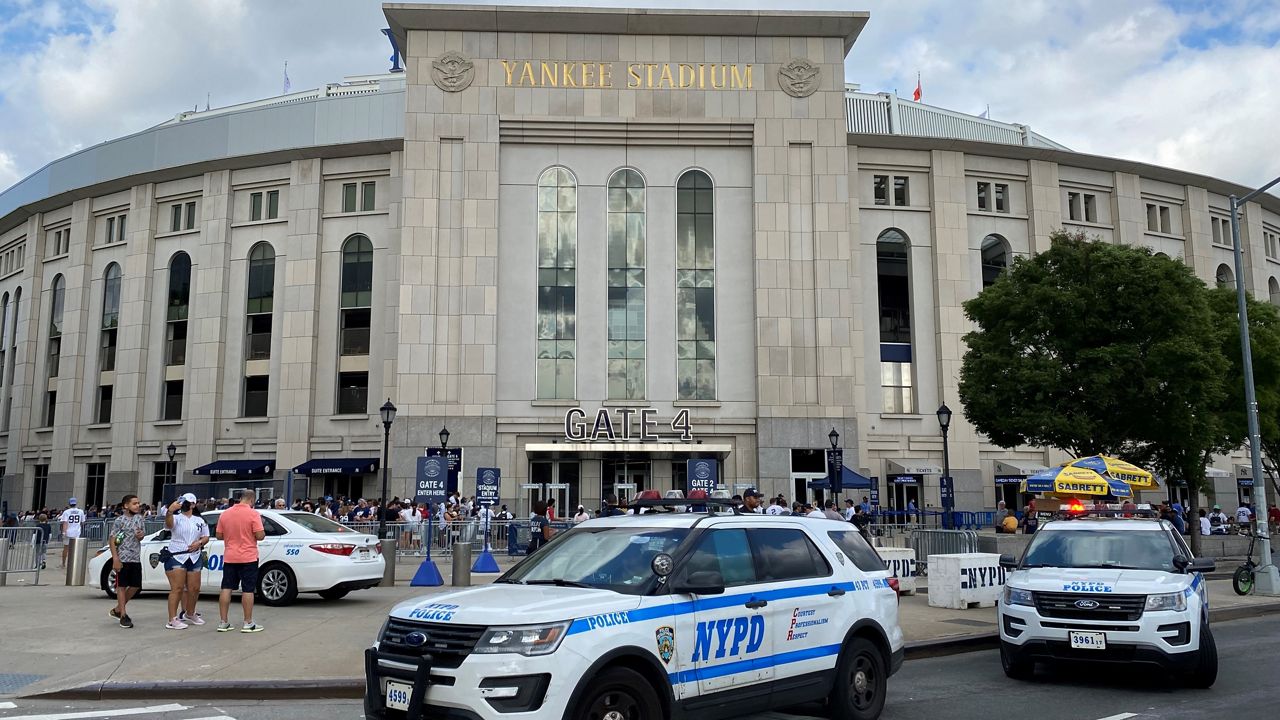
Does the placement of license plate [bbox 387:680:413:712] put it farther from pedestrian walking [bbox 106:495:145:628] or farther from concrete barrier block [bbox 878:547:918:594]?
concrete barrier block [bbox 878:547:918:594]

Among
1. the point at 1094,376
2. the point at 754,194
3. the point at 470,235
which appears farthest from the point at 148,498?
the point at 1094,376

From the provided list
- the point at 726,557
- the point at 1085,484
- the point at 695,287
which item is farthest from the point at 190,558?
the point at 695,287

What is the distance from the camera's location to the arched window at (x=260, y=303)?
47.0 m

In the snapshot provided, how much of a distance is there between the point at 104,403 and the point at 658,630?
170 ft

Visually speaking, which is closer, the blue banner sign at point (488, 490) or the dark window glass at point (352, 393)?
the blue banner sign at point (488, 490)

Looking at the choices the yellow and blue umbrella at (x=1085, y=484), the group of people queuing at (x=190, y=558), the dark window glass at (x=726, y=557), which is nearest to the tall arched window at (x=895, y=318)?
the yellow and blue umbrella at (x=1085, y=484)

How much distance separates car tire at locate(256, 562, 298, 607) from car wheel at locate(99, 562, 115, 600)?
2.86m

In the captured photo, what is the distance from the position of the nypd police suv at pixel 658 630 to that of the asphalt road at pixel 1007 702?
0.94 meters

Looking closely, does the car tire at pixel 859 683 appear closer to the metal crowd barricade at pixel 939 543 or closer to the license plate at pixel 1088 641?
the license plate at pixel 1088 641

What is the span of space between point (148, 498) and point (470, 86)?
25447 millimetres

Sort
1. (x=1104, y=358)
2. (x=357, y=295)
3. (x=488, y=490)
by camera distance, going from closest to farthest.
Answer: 1. (x=488, y=490)
2. (x=1104, y=358)
3. (x=357, y=295)

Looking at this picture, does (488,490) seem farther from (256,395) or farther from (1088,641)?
(256,395)

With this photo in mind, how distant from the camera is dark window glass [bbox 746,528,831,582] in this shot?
26.1 ft

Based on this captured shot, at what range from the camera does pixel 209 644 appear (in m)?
11.9
